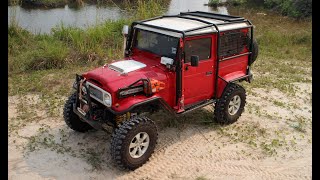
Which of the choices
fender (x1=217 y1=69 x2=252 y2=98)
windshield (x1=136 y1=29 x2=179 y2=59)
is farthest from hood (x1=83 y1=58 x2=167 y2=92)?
fender (x1=217 y1=69 x2=252 y2=98)

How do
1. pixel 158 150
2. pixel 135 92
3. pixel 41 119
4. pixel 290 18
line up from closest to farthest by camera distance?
pixel 135 92, pixel 158 150, pixel 41 119, pixel 290 18

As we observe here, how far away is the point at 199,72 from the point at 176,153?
134 cm

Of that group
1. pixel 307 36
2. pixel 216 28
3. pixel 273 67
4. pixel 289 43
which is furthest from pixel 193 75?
pixel 307 36

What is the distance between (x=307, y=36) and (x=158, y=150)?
395 inches

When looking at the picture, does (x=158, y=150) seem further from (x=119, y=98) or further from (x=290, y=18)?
(x=290, y=18)

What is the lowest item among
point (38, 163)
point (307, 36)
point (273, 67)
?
point (38, 163)

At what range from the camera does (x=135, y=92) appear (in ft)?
15.6

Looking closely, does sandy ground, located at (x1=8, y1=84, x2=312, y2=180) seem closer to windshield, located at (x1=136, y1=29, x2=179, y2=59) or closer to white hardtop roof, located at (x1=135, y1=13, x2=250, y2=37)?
windshield, located at (x1=136, y1=29, x2=179, y2=59)

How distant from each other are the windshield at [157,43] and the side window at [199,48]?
0.22 meters

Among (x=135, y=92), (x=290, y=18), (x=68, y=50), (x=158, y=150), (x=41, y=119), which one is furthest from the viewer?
(x=290, y=18)

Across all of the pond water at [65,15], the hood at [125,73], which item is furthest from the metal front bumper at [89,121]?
the pond water at [65,15]

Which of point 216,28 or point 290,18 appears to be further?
point 290,18

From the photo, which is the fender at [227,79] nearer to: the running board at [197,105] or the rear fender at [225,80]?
the rear fender at [225,80]

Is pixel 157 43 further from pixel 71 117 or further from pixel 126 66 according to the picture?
pixel 71 117
